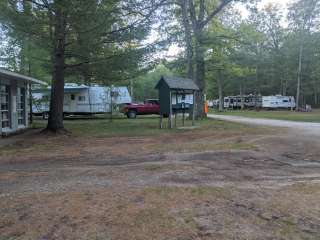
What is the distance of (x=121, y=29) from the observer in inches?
639

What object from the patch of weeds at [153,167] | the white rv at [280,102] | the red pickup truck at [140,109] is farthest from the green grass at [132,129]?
the white rv at [280,102]

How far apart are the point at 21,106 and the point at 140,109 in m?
12.4

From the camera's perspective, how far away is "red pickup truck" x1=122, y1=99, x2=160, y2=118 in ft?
99.8

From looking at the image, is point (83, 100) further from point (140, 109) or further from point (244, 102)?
point (244, 102)

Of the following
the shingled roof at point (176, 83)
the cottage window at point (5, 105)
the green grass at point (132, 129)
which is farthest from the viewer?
the shingled roof at point (176, 83)

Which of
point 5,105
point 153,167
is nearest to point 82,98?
point 5,105

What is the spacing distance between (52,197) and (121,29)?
11806 mm

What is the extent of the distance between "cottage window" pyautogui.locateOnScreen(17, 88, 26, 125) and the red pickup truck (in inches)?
433

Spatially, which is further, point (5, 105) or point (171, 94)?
point (171, 94)

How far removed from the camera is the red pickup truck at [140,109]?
30.4m

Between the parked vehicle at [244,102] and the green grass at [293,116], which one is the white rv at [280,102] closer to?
the parked vehicle at [244,102]

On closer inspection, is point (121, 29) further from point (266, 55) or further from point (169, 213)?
point (266, 55)

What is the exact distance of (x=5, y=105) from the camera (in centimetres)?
1722

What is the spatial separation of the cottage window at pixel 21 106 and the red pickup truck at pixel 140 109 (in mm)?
11007
